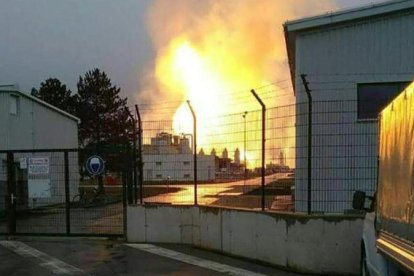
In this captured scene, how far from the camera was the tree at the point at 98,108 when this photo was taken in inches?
2574

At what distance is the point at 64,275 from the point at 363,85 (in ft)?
30.2

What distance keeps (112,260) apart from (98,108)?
191ft

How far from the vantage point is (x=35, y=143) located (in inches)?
1194

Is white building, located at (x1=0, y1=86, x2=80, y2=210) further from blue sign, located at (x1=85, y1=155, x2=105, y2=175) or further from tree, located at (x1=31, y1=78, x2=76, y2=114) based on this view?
tree, located at (x1=31, y1=78, x2=76, y2=114)

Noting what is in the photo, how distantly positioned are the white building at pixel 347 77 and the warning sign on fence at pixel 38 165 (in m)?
6.57

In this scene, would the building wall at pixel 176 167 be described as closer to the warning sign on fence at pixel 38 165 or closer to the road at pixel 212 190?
the road at pixel 212 190

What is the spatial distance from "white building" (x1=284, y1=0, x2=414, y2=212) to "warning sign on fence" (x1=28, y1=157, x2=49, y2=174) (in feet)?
21.6

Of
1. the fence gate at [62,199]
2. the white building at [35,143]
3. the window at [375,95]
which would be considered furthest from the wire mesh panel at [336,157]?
the white building at [35,143]

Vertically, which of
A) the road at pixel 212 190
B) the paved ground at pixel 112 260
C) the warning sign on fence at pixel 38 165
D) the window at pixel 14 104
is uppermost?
the window at pixel 14 104

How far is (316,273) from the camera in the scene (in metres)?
10.2

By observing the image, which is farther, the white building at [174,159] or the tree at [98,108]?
the tree at [98,108]

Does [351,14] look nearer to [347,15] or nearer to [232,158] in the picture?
[347,15]

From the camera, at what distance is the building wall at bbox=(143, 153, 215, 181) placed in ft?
44.6

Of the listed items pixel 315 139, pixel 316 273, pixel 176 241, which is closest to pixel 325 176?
pixel 315 139
